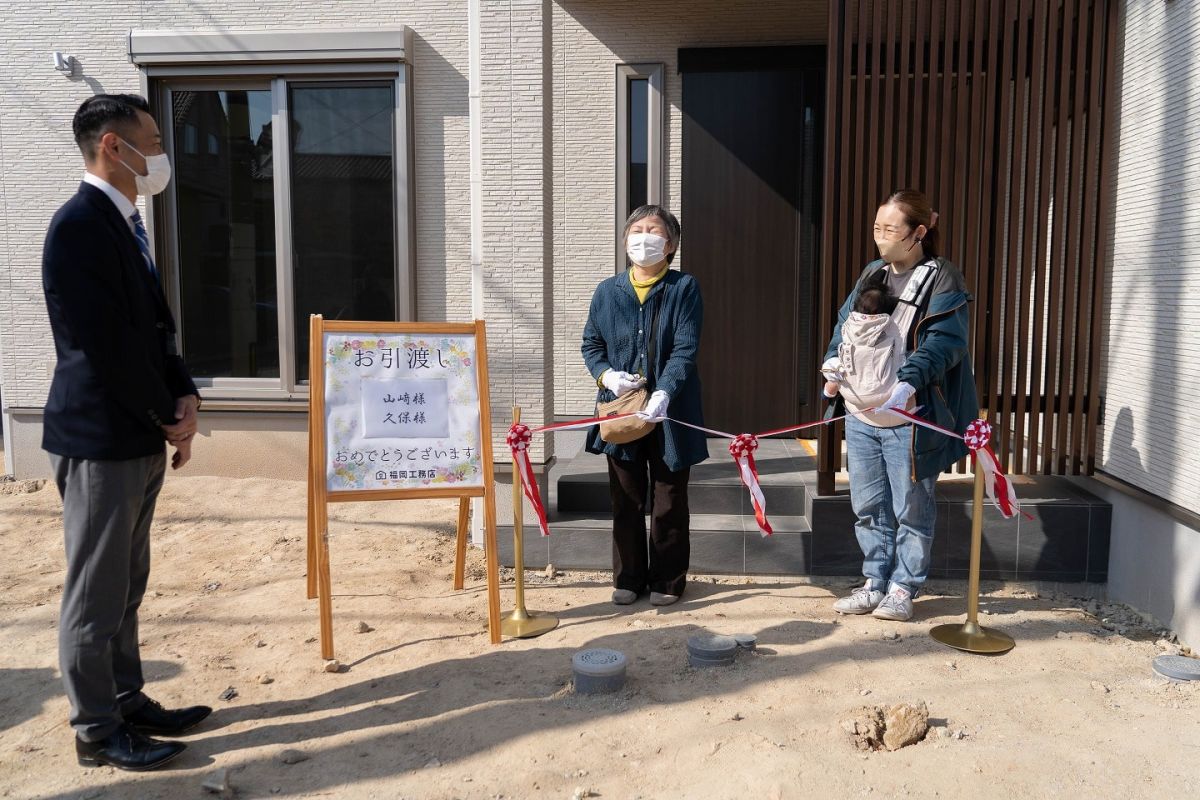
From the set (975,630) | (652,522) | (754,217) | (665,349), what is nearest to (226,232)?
(754,217)

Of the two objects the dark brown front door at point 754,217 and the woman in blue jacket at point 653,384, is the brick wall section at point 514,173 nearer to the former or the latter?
the woman in blue jacket at point 653,384

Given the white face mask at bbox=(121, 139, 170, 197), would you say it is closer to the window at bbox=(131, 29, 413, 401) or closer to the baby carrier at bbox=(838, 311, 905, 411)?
the baby carrier at bbox=(838, 311, 905, 411)

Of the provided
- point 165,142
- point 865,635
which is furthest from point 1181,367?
point 165,142

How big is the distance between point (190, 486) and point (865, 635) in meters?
4.94

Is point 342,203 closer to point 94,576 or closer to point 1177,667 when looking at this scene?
point 94,576

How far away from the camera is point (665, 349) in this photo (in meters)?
4.18

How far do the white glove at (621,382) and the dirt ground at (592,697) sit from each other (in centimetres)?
107

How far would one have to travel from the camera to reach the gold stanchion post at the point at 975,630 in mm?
3765

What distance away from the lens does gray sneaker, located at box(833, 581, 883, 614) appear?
416 cm

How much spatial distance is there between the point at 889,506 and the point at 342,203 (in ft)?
15.7

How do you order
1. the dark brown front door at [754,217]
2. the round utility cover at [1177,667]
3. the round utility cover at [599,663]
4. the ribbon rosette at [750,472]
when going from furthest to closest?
1. the dark brown front door at [754,217]
2. the ribbon rosette at [750,472]
3. the round utility cover at [1177,667]
4. the round utility cover at [599,663]

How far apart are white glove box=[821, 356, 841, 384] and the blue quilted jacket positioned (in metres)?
0.59

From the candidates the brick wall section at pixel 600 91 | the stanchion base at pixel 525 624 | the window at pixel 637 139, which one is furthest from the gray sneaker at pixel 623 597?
the window at pixel 637 139

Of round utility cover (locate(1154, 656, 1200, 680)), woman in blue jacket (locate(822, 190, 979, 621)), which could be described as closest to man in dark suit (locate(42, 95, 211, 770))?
woman in blue jacket (locate(822, 190, 979, 621))
